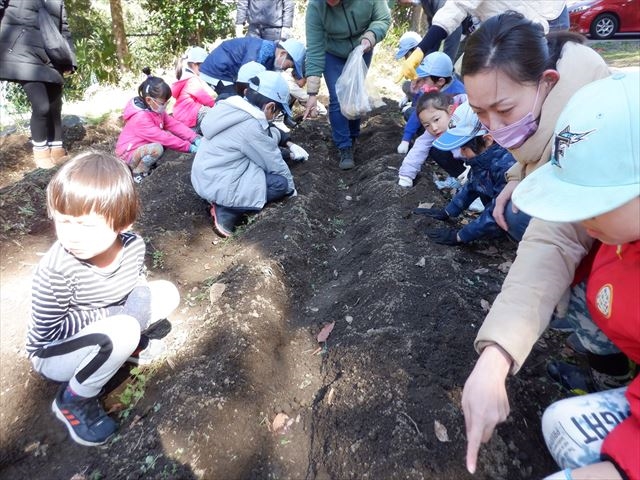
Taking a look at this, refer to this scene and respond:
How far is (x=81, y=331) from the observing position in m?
1.99

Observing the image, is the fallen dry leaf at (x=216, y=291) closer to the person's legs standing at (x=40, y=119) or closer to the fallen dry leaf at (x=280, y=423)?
the fallen dry leaf at (x=280, y=423)

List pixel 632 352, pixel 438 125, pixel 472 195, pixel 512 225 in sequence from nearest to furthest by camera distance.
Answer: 1. pixel 632 352
2. pixel 512 225
3. pixel 472 195
4. pixel 438 125

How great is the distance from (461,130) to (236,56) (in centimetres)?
337

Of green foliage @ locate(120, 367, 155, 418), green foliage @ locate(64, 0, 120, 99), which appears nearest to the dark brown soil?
green foliage @ locate(120, 367, 155, 418)

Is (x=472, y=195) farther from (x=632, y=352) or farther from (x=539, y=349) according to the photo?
A: (x=632, y=352)

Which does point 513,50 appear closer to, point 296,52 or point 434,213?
point 434,213

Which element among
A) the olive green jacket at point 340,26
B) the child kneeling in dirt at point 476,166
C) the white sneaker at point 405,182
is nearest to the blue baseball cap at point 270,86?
the olive green jacket at point 340,26

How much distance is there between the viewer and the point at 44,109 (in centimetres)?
466

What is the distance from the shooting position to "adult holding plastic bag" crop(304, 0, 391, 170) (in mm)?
4125

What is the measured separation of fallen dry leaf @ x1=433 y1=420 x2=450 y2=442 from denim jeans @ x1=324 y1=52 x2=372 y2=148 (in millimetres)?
3524

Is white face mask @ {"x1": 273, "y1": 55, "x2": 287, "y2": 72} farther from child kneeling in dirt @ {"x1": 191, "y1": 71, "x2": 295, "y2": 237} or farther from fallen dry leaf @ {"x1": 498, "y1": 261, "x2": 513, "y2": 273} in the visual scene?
fallen dry leaf @ {"x1": 498, "y1": 261, "x2": 513, "y2": 273}

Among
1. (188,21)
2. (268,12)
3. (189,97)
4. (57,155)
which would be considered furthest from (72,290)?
(188,21)

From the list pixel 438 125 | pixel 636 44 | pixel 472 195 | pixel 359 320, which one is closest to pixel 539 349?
pixel 359 320

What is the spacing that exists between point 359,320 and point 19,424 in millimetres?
1774
